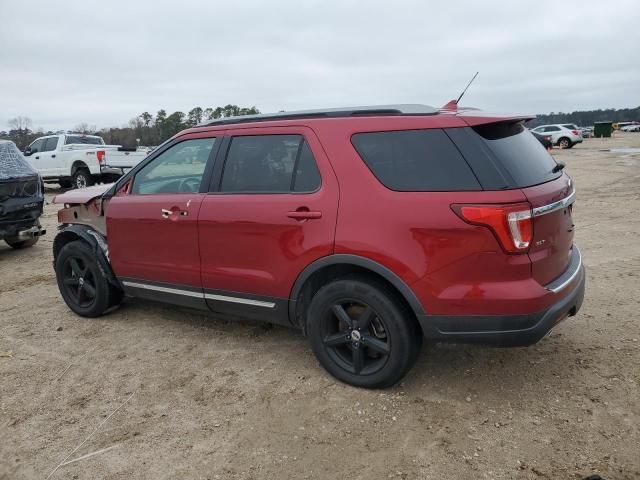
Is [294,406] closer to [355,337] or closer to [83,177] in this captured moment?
[355,337]

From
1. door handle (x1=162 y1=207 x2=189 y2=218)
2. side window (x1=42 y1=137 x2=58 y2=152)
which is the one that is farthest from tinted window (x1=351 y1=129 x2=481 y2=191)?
side window (x1=42 y1=137 x2=58 y2=152)

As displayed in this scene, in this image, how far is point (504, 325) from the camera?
2.90 meters

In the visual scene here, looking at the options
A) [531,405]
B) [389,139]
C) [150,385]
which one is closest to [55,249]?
[150,385]

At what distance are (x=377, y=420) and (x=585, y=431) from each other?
3.68 feet

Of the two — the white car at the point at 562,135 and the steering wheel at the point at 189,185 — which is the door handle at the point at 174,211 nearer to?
the steering wheel at the point at 189,185

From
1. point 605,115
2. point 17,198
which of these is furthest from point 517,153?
point 605,115

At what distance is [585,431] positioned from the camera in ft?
9.39

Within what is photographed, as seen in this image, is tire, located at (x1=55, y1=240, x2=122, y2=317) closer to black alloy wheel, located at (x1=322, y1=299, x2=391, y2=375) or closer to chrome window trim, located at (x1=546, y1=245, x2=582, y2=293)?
black alloy wheel, located at (x1=322, y1=299, x2=391, y2=375)

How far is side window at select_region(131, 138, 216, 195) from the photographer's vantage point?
4094 millimetres

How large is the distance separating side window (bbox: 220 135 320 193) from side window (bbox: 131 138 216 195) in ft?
0.95

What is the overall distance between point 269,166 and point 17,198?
5768mm

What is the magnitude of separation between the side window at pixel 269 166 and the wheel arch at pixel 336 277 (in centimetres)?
51

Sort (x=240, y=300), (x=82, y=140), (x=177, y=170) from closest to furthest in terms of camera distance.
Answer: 1. (x=240, y=300)
2. (x=177, y=170)
3. (x=82, y=140)

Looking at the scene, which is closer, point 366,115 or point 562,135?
point 366,115
